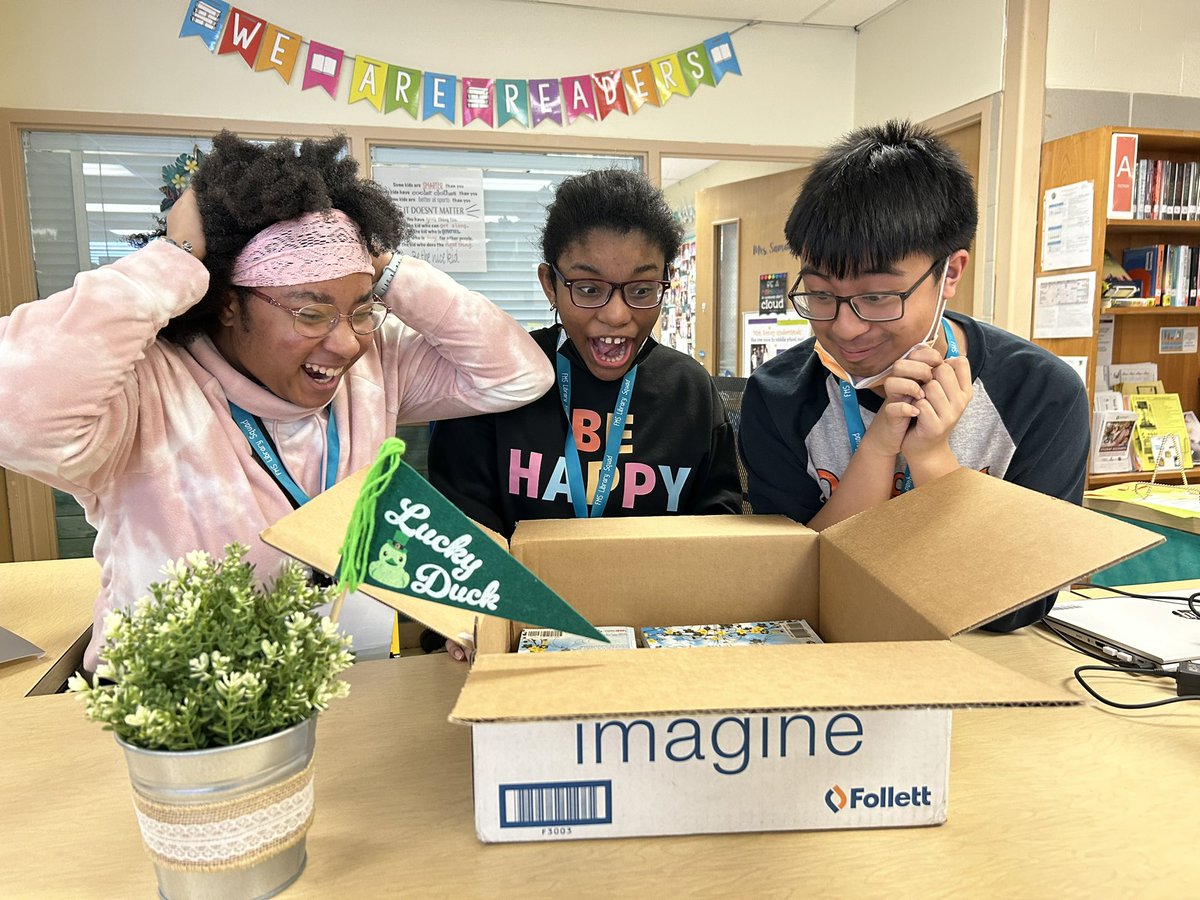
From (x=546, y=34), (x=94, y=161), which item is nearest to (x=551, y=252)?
(x=546, y=34)

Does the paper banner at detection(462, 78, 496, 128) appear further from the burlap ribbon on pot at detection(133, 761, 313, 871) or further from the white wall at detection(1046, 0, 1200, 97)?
the burlap ribbon on pot at detection(133, 761, 313, 871)

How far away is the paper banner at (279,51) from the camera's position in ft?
11.6

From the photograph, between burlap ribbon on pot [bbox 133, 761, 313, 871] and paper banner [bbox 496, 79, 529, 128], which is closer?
burlap ribbon on pot [bbox 133, 761, 313, 871]

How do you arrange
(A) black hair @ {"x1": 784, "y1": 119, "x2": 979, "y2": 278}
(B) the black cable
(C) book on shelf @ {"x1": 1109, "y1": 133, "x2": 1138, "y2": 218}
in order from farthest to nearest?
1. (C) book on shelf @ {"x1": 1109, "y1": 133, "x2": 1138, "y2": 218}
2. (A) black hair @ {"x1": 784, "y1": 119, "x2": 979, "y2": 278}
3. (B) the black cable

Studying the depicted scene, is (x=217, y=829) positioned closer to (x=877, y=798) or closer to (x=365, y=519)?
(x=365, y=519)

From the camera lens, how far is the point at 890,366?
1345 mm

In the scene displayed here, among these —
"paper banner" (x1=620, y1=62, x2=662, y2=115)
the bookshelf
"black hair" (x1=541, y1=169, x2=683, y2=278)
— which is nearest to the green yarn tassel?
"black hair" (x1=541, y1=169, x2=683, y2=278)

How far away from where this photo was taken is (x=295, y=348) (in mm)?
1180

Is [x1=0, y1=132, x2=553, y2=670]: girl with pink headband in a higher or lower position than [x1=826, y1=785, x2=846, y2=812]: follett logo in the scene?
higher

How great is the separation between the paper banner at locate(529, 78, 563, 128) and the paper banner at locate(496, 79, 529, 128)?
0.03m

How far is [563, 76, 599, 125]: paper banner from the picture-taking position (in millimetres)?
3912

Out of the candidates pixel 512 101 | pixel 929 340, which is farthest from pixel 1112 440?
pixel 512 101

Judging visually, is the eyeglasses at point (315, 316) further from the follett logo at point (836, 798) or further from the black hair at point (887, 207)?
the follett logo at point (836, 798)

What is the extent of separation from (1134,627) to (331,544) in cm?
112
